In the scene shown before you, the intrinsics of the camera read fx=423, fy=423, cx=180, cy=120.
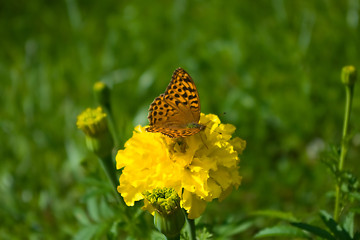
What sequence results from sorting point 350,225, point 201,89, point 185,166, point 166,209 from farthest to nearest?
point 201,89, point 350,225, point 185,166, point 166,209

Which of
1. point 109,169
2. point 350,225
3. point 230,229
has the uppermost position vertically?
point 109,169

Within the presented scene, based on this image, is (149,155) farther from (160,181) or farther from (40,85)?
(40,85)

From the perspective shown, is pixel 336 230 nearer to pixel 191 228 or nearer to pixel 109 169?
pixel 191 228

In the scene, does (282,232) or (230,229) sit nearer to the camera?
(282,232)

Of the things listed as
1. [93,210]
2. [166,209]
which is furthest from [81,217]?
[166,209]

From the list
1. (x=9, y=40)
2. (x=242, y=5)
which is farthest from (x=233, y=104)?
(x=9, y=40)

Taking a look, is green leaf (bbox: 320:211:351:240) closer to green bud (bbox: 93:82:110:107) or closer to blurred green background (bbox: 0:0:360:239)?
blurred green background (bbox: 0:0:360:239)

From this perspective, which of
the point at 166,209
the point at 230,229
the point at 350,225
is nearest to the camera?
the point at 166,209
